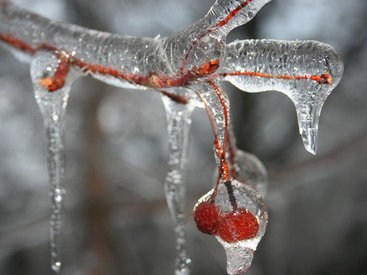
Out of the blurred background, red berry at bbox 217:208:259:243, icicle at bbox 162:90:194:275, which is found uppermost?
the blurred background

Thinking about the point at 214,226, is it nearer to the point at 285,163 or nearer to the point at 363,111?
the point at 285,163

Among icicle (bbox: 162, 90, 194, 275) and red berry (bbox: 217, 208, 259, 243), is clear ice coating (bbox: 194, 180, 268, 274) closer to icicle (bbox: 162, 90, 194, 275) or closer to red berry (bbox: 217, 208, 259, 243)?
red berry (bbox: 217, 208, 259, 243)

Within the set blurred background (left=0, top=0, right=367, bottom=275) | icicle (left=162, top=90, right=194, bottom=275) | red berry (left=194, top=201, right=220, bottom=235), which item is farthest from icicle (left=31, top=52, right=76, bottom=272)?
blurred background (left=0, top=0, right=367, bottom=275)

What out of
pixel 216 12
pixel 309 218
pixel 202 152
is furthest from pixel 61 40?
pixel 309 218

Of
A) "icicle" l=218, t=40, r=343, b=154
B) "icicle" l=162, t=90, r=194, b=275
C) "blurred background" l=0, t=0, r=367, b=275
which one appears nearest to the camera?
"icicle" l=218, t=40, r=343, b=154

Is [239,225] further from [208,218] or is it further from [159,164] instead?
[159,164]

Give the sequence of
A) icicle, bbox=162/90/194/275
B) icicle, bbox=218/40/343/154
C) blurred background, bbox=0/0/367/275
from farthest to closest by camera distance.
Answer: blurred background, bbox=0/0/367/275
icicle, bbox=162/90/194/275
icicle, bbox=218/40/343/154
